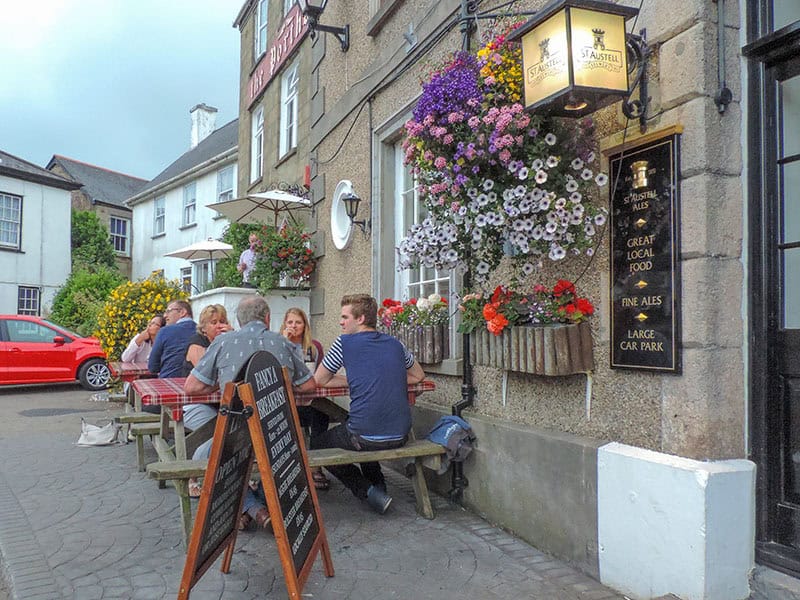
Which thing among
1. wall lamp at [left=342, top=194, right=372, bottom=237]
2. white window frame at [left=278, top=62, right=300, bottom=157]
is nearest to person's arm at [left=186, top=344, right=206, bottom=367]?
wall lamp at [left=342, top=194, right=372, bottom=237]

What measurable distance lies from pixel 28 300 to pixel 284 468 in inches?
949

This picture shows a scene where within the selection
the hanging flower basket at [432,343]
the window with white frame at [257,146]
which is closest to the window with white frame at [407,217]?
the hanging flower basket at [432,343]

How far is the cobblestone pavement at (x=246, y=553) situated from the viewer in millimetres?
3490

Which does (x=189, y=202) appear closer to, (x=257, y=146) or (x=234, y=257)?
(x=257, y=146)

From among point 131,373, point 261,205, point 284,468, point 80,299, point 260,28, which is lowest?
point 284,468

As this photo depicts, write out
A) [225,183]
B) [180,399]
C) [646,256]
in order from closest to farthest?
[646,256]
[180,399]
[225,183]

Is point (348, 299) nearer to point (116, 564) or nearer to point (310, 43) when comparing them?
point (116, 564)

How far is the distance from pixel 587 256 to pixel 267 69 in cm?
983

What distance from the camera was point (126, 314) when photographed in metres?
11.0

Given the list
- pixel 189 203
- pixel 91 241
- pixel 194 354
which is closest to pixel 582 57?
pixel 194 354

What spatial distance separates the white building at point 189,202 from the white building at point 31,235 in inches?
112

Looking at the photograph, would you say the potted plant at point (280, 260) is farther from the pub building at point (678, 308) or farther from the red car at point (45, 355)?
the red car at point (45, 355)

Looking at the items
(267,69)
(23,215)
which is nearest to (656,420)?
(267,69)

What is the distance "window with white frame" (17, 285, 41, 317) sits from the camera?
77.6ft
